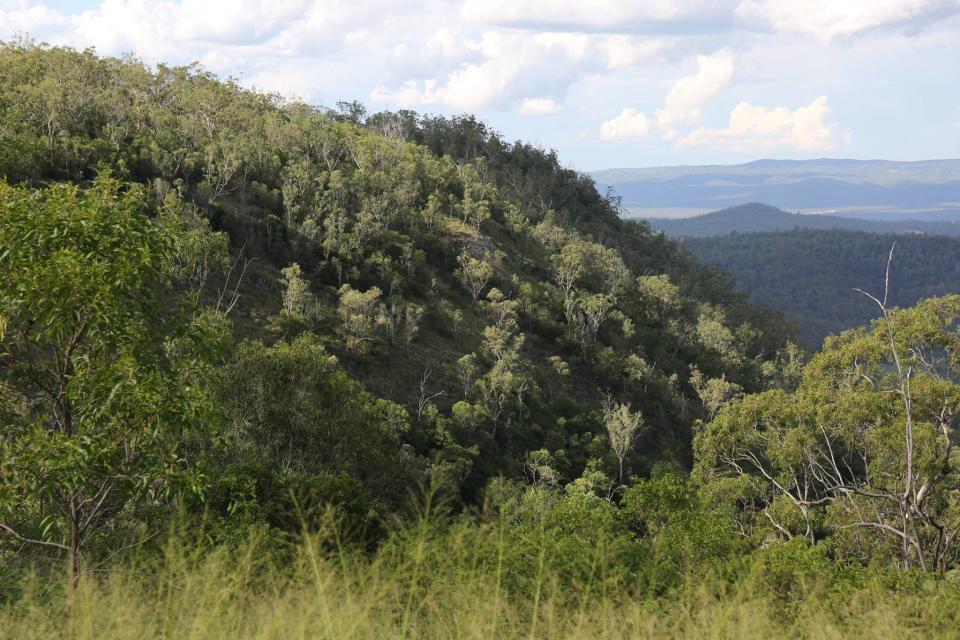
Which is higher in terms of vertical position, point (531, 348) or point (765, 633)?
point (765, 633)

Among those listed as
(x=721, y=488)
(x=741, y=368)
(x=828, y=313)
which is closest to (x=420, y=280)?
(x=741, y=368)

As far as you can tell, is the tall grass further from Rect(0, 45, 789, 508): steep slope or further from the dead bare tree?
the dead bare tree

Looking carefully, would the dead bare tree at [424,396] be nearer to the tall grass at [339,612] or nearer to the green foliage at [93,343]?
the green foliage at [93,343]

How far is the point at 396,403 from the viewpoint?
1599 inches

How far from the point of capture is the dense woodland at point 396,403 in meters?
5.27

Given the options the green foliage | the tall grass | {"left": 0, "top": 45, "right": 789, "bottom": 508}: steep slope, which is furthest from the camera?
{"left": 0, "top": 45, "right": 789, "bottom": 508}: steep slope

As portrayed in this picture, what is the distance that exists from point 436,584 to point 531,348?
172 ft

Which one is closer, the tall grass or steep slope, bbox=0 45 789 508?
the tall grass

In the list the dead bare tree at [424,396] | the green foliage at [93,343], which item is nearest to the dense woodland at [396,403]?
the green foliage at [93,343]

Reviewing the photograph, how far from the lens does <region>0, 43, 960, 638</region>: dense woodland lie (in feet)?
17.3

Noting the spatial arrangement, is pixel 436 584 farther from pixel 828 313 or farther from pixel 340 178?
pixel 828 313

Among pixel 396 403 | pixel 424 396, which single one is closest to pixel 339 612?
pixel 396 403

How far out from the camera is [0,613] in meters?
4.68

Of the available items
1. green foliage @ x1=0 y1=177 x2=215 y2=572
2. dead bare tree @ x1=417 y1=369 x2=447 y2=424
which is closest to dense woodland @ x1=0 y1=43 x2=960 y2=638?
green foliage @ x1=0 y1=177 x2=215 y2=572
